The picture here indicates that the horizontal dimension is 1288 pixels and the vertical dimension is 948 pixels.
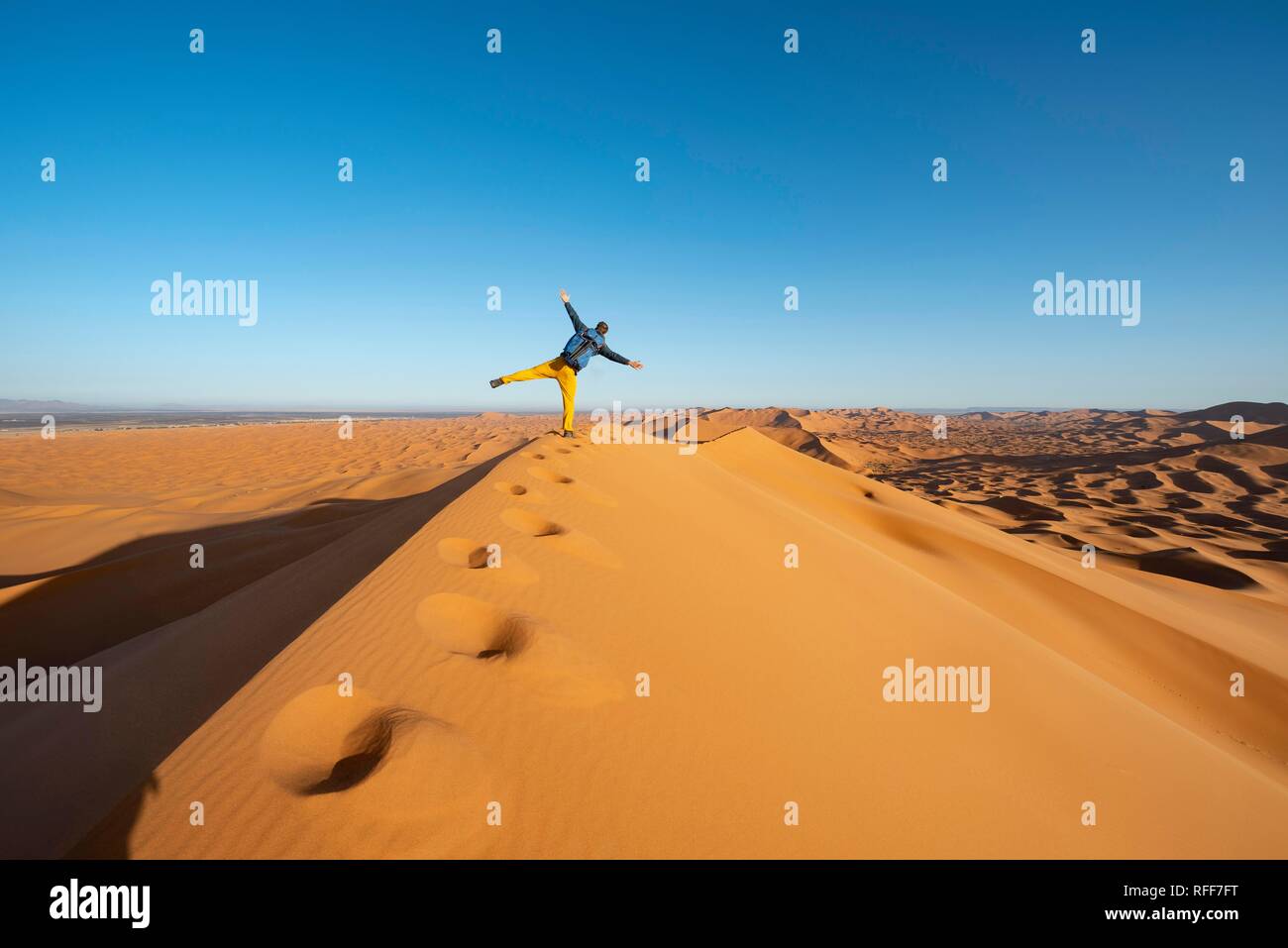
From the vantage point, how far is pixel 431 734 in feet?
6.56

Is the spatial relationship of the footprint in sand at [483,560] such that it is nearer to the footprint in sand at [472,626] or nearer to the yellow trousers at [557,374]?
the footprint in sand at [472,626]

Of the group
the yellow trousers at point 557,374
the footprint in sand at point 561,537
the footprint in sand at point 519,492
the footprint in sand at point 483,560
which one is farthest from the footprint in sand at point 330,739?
the yellow trousers at point 557,374

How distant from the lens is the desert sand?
182 centimetres

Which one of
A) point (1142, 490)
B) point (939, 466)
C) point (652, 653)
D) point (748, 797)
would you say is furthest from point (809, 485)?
point (939, 466)

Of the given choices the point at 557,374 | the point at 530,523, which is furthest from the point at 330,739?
the point at 557,374

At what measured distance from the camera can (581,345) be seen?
870cm

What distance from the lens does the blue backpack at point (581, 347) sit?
8695 millimetres

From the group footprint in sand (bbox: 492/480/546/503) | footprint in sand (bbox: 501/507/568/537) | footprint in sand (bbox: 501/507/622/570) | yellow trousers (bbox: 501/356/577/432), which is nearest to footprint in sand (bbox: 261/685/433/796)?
footprint in sand (bbox: 501/507/622/570)

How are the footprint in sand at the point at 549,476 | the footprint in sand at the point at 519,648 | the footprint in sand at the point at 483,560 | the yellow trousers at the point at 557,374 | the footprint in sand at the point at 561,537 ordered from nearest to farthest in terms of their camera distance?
the footprint in sand at the point at 519,648 → the footprint in sand at the point at 483,560 → the footprint in sand at the point at 561,537 → the footprint in sand at the point at 549,476 → the yellow trousers at the point at 557,374

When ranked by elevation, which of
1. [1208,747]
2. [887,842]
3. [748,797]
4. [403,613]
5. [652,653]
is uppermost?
[403,613]

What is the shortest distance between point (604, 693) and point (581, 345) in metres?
7.19

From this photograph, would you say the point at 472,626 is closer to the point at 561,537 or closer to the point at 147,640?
the point at 561,537
